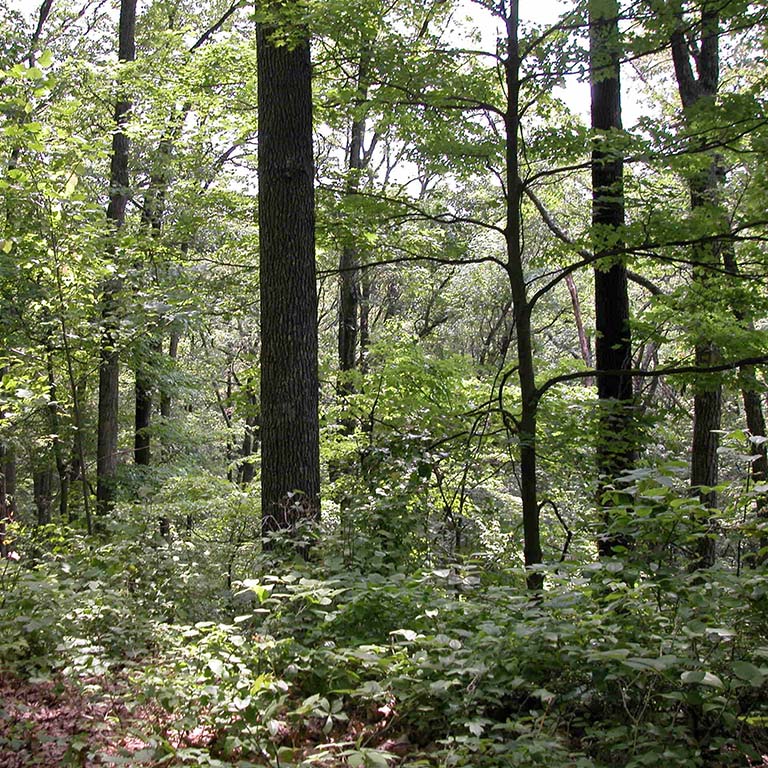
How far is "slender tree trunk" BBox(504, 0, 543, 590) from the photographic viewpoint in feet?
15.4

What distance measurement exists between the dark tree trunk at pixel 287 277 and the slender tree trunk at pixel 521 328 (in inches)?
68.1

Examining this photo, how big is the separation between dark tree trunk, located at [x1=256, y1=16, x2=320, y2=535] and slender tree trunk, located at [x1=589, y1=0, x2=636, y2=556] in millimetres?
2303

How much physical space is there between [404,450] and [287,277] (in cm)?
191

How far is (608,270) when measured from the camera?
638 centimetres

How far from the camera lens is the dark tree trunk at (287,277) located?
5.63 meters

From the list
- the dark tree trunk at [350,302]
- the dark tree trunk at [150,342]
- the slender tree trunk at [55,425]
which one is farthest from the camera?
the dark tree trunk at [350,302]

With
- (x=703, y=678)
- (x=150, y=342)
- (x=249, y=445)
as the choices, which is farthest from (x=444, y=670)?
(x=249, y=445)

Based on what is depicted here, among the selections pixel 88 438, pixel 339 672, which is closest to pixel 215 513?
pixel 339 672

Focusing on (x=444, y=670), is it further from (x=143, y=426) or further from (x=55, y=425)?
(x=143, y=426)

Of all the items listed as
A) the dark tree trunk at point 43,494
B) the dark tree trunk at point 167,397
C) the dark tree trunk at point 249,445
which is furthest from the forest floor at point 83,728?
the dark tree trunk at point 43,494

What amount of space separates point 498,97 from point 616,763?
4432 mm

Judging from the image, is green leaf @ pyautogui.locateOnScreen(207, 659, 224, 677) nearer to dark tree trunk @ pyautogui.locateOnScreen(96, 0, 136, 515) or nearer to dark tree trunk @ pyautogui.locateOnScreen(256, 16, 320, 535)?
dark tree trunk @ pyautogui.locateOnScreen(256, 16, 320, 535)

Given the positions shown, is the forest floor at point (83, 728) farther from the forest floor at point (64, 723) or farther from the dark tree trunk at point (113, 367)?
the dark tree trunk at point (113, 367)

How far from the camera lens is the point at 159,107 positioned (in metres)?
7.94
